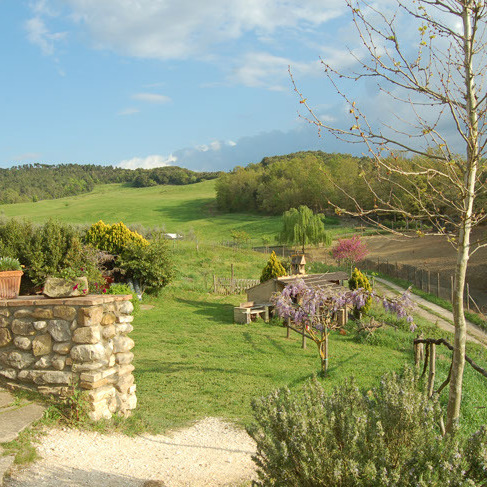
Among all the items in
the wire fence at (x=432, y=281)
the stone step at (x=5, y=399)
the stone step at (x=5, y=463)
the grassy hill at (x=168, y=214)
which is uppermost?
the grassy hill at (x=168, y=214)

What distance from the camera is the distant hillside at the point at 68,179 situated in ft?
340

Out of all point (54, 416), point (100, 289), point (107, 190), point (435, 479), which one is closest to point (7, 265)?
point (54, 416)

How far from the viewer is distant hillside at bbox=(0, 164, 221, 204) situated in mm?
103688

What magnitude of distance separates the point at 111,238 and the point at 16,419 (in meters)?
17.6

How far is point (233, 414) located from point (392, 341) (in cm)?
751

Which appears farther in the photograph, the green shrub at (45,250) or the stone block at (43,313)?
the green shrub at (45,250)

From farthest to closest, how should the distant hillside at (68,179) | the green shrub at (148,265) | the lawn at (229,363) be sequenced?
1. the distant hillside at (68,179)
2. the green shrub at (148,265)
3. the lawn at (229,363)

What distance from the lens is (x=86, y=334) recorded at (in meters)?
5.46

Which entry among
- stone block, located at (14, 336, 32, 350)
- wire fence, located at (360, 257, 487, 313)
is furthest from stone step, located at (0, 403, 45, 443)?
wire fence, located at (360, 257, 487, 313)

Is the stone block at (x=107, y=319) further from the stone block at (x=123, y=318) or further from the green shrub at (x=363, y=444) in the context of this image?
the green shrub at (x=363, y=444)

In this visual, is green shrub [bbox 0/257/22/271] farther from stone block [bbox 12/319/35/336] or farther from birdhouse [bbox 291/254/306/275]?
birdhouse [bbox 291/254/306/275]

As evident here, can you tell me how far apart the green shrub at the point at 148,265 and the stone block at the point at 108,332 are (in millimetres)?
13497

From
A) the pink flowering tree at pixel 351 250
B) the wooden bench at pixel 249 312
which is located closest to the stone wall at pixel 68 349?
the wooden bench at pixel 249 312

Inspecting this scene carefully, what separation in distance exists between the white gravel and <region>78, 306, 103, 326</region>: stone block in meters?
1.24
